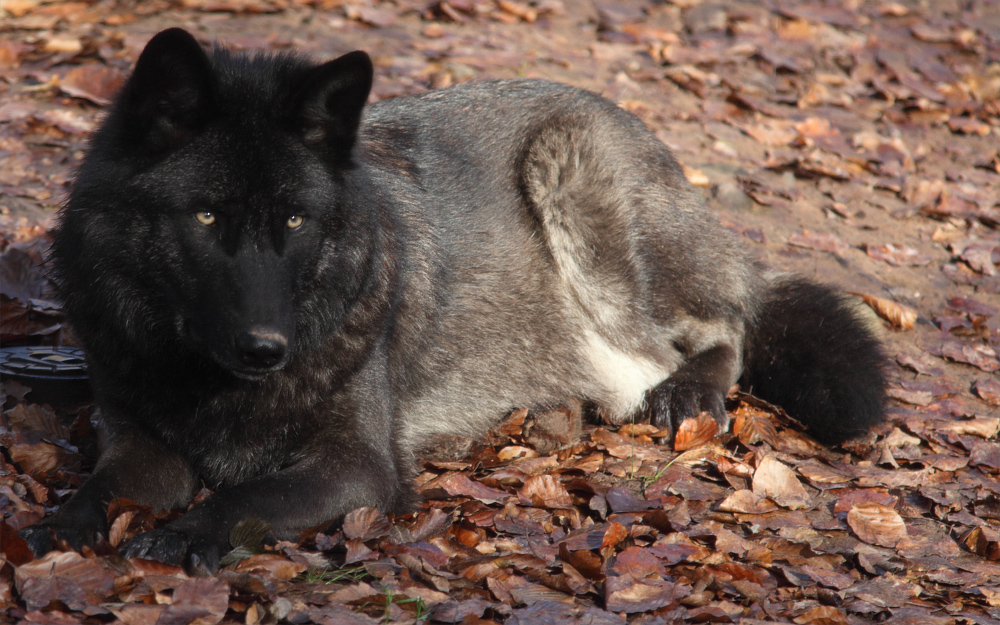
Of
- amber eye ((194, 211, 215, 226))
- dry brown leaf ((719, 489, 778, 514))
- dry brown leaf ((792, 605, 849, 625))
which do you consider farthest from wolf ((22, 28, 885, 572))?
dry brown leaf ((792, 605, 849, 625))

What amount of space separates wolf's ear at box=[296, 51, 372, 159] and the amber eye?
0.47m

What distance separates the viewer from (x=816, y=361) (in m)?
4.91

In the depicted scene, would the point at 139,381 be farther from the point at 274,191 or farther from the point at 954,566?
the point at 954,566

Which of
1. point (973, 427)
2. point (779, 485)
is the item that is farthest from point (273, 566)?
point (973, 427)

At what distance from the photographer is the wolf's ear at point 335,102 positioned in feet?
10.7

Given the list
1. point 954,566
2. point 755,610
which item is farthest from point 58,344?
point 954,566

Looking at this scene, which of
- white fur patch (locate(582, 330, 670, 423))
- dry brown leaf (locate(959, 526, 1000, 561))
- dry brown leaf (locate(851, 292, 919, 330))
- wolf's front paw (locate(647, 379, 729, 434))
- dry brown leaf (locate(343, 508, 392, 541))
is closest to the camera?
dry brown leaf (locate(343, 508, 392, 541))

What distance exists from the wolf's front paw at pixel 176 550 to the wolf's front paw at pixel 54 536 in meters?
0.14

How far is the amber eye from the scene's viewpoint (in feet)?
10.3

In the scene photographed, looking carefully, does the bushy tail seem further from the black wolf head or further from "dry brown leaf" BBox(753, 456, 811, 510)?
the black wolf head

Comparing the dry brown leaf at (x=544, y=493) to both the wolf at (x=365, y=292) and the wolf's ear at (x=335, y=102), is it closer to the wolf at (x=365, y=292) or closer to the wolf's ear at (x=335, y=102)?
the wolf at (x=365, y=292)

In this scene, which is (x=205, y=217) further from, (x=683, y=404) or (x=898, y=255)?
(x=898, y=255)

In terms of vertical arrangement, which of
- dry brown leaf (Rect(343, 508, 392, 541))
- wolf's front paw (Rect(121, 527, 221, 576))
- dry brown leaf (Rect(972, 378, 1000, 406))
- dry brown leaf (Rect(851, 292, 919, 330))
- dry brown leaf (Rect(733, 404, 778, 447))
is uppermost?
dry brown leaf (Rect(851, 292, 919, 330))

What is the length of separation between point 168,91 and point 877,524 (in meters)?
3.38
